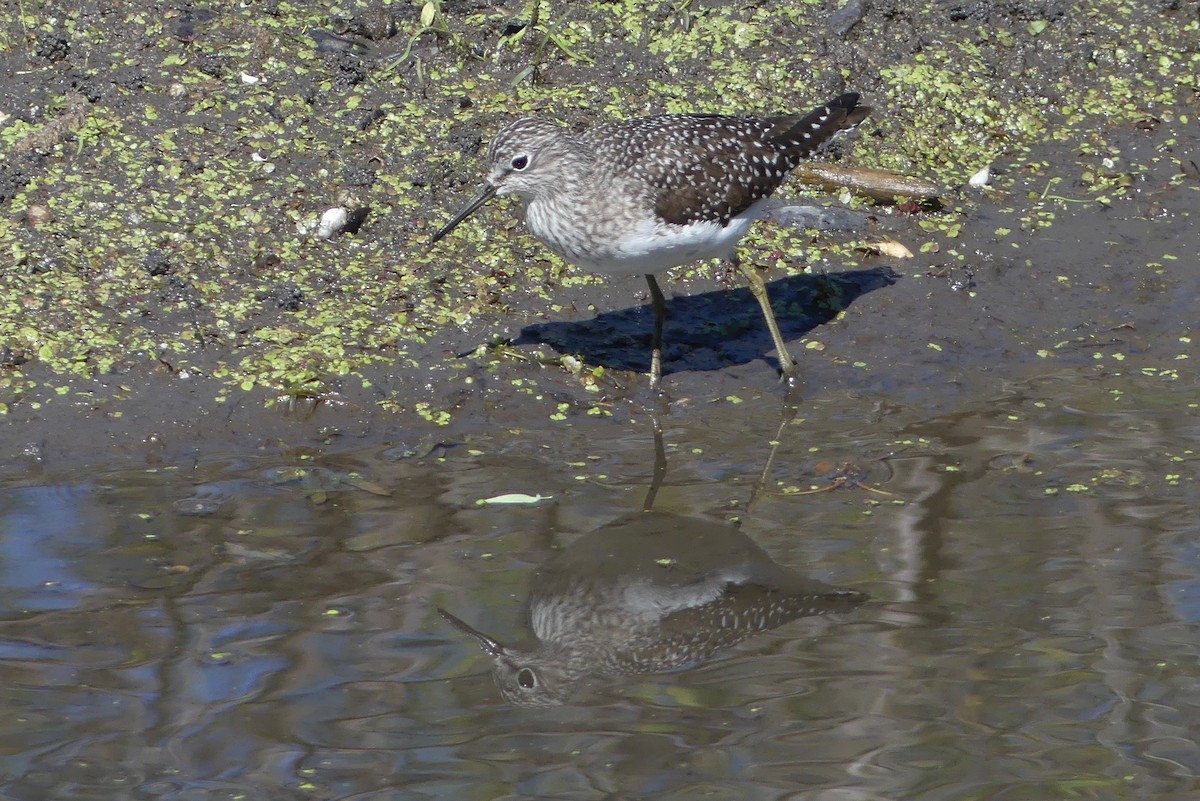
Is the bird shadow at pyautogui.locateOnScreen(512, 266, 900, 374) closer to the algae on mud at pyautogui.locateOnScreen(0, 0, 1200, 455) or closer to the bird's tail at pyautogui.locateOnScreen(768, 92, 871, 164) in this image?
the algae on mud at pyautogui.locateOnScreen(0, 0, 1200, 455)

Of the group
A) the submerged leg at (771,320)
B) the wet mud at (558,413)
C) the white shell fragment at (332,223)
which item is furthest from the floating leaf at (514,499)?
the white shell fragment at (332,223)

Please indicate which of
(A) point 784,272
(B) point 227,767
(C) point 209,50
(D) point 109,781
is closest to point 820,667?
(B) point 227,767

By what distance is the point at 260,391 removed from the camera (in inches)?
259

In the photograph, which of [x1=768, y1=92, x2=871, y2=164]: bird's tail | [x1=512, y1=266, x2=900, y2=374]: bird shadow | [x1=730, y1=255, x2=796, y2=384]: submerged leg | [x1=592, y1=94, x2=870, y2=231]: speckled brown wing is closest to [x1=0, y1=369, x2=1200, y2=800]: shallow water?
[x1=730, y1=255, x2=796, y2=384]: submerged leg

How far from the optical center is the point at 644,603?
5238 mm

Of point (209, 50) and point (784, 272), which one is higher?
point (209, 50)

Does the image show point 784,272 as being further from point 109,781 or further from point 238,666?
point 109,781

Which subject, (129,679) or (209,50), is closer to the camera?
(129,679)

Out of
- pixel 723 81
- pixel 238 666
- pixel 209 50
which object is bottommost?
pixel 238 666

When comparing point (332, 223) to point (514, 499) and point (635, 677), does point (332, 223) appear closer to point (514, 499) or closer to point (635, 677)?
point (514, 499)

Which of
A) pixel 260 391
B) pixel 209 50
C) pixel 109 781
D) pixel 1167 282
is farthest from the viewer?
pixel 209 50

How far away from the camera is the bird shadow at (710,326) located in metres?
7.10

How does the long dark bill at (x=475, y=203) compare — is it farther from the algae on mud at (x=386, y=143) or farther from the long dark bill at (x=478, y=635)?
the long dark bill at (x=478, y=635)

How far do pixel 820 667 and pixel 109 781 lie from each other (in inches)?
90.4
